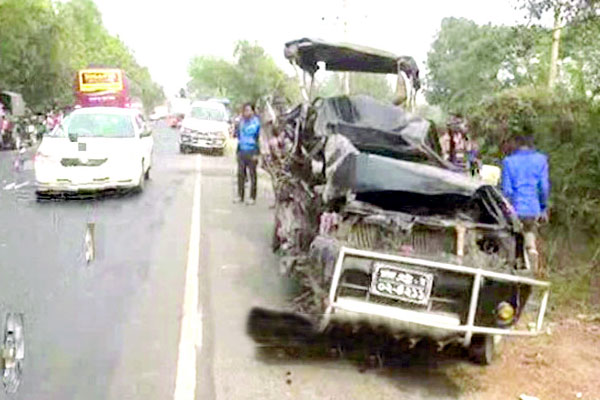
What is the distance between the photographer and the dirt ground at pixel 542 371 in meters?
5.38

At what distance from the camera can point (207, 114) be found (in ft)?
89.2

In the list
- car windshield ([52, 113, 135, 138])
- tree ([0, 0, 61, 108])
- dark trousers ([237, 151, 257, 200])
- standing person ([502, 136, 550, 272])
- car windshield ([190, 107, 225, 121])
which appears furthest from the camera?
tree ([0, 0, 61, 108])

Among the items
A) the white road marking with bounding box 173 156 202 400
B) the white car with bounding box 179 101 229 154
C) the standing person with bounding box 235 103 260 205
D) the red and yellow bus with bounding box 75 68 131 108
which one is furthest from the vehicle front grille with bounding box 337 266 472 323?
the red and yellow bus with bounding box 75 68 131 108

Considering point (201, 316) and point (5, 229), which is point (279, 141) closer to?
point (5, 229)

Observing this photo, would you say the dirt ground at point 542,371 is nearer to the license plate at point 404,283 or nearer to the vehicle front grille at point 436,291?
the vehicle front grille at point 436,291

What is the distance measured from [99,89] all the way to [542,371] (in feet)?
122

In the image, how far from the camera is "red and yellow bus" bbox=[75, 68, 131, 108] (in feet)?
131

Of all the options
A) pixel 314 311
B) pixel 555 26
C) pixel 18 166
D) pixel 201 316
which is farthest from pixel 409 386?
pixel 18 166

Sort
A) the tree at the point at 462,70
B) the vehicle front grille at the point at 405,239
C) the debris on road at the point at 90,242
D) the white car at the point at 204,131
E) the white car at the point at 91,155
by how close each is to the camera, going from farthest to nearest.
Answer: the tree at the point at 462,70, the white car at the point at 204,131, the white car at the point at 91,155, the debris on road at the point at 90,242, the vehicle front grille at the point at 405,239

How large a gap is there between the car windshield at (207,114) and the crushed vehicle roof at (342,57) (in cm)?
1621

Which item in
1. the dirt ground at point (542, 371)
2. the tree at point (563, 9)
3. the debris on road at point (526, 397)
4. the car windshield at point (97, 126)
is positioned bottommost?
the dirt ground at point (542, 371)

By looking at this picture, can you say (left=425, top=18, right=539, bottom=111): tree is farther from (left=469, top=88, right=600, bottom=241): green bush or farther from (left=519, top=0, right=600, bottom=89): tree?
(left=519, top=0, right=600, bottom=89): tree

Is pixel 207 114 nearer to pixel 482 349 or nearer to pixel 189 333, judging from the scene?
pixel 189 333

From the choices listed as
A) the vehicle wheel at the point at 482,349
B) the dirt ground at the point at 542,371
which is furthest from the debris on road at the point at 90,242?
the dirt ground at the point at 542,371
